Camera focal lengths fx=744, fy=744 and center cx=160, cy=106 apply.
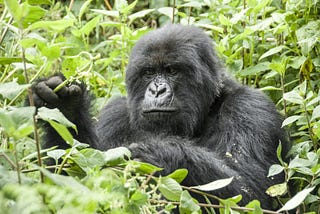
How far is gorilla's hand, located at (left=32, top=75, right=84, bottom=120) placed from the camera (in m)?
3.86

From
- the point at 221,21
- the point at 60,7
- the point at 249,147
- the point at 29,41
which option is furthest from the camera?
the point at 60,7

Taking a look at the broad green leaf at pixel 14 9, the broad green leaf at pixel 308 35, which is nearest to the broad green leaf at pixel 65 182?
the broad green leaf at pixel 14 9

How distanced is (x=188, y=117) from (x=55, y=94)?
1.07 meters

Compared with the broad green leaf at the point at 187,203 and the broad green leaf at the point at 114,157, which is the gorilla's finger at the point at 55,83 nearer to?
the broad green leaf at the point at 114,157

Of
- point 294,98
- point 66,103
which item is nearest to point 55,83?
point 66,103

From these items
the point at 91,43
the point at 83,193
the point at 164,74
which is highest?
the point at 83,193

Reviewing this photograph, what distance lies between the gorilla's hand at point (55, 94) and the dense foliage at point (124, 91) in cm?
8

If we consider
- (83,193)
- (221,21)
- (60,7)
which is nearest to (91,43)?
(60,7)

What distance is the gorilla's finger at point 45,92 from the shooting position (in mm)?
3839

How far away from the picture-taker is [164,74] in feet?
15.7

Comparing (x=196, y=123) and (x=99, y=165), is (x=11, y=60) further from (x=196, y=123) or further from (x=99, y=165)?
(x=196, y=123)

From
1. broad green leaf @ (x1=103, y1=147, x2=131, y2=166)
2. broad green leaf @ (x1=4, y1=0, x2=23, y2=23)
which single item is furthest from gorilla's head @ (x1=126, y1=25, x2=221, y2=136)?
broad green leaf @ (x1=4, y1=0, x2=23, y2=23)

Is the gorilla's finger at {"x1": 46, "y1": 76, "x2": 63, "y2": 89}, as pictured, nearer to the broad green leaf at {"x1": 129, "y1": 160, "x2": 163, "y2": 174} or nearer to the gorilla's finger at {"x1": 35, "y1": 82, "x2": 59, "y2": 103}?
the gorilla's finger at {"x1": 35, "y1": 82, "x2": 59, "y2": 103}

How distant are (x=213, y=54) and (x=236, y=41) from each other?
1.15ft
